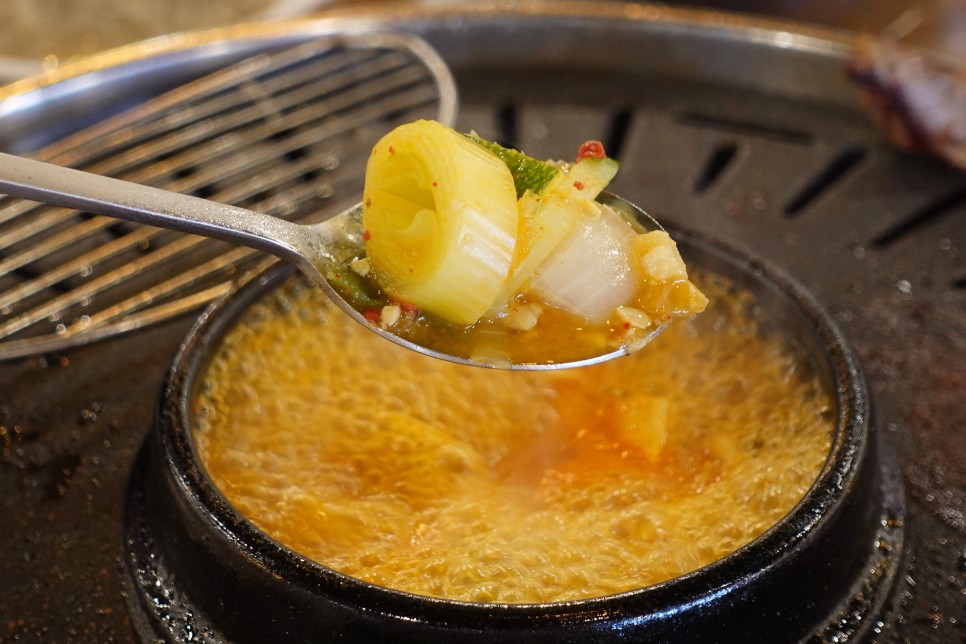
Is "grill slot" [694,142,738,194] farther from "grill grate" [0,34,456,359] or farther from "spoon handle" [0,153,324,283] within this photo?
"spoon handle" [0,153,324,283]

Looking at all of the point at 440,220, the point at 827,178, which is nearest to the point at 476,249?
the point at 440,220

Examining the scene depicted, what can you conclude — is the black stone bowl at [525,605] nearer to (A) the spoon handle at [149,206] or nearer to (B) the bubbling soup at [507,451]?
(B) the bubbling soup at [507,451]

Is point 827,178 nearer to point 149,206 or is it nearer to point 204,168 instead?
point 204,168

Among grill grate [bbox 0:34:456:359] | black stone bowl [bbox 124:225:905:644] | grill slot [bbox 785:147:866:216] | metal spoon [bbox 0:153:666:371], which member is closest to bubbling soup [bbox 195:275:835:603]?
black stone bowl [bbox 124:225:905:644]

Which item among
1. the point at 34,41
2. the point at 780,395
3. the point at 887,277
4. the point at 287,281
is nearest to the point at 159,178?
the point at 287,281

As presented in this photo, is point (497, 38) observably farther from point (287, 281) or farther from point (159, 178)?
point (287, 281)
